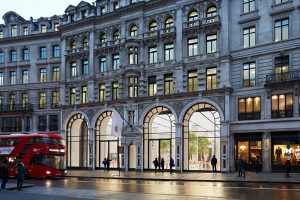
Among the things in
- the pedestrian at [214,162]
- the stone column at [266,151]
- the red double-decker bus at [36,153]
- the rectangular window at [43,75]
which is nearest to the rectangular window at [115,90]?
the red double-decker bus at [36,153]

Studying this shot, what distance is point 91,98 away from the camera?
184 feet

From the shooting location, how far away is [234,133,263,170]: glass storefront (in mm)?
43375

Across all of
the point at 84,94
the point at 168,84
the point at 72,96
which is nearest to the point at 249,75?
the point at 168,84

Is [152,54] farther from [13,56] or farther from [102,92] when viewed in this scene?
[13,56]

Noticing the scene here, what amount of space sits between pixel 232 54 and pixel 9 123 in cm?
3668

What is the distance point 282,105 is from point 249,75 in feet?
15.4

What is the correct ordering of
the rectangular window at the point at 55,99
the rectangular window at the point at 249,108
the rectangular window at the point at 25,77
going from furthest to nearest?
the rectangular window at the point at 25,77 → the rectangular window at the point at 55,99 → the rectangular window at the point at 249,108

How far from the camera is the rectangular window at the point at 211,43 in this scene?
46594mm

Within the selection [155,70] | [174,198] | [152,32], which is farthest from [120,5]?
[174,198]

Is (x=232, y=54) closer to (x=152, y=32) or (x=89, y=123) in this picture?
(x=152, y=32)

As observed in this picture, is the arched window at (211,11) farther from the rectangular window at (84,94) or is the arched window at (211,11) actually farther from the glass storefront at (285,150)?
the rectangular window at (84,94)

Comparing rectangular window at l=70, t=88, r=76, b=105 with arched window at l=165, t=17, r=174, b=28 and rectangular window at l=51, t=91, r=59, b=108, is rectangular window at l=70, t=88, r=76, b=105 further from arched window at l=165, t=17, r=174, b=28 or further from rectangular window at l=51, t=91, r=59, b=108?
arched window at l=165, t=17, r=174, b=28

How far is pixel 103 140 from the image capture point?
56.0m

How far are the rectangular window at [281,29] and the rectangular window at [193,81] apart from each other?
31.2ft
